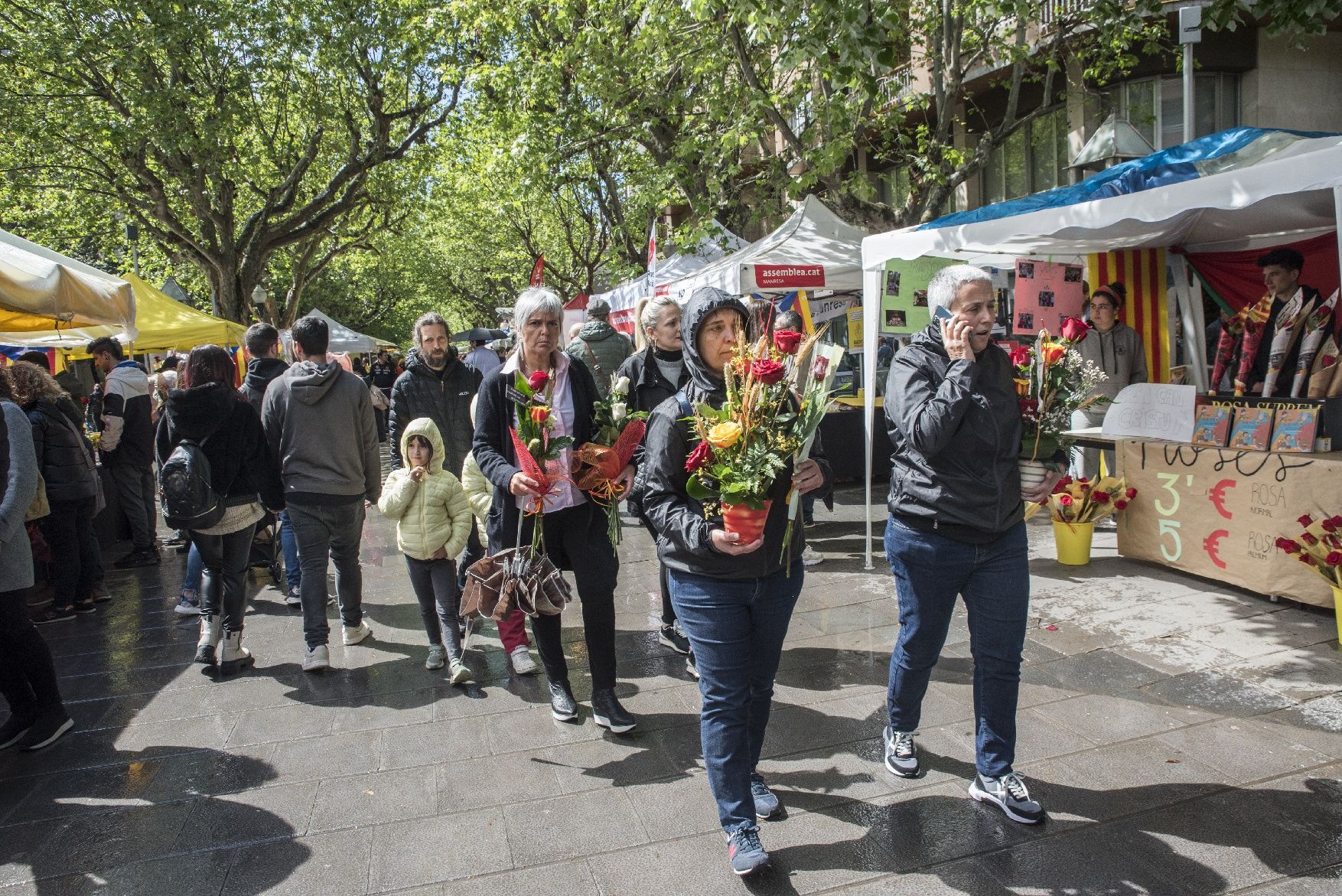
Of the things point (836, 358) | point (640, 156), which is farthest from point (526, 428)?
point (640, 156)

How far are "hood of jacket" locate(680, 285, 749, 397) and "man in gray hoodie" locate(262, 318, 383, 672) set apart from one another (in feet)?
8.35

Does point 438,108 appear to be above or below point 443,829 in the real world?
above

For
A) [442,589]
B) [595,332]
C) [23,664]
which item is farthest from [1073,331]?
[23,664]

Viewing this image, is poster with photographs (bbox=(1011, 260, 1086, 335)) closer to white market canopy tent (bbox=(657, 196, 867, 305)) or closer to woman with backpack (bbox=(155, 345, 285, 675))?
white market canopy tent (bbox=(657, 196, 867, 305))

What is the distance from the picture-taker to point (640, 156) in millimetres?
15148

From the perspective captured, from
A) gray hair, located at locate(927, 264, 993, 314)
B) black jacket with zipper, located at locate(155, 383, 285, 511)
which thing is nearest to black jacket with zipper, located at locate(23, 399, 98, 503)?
black jacket with zipper, located at locate(155, 383, 285, 511)

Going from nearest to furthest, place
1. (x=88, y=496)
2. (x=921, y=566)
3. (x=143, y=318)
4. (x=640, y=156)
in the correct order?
1. (x=921, y=566)
2. (x=88, y=496)
3. (x=143, y=318)
4. (x=640, y=156)

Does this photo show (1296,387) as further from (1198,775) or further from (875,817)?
(875,817)

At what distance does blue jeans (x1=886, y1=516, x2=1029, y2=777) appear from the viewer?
3117 millimetres

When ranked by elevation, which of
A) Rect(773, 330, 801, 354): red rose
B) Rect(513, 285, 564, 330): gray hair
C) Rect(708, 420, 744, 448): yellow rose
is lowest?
Rect(708, 420, 744, 448): yellow rose

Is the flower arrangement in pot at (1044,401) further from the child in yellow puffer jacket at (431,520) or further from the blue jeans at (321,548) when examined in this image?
the blue jeans at (321,548)

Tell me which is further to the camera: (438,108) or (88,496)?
(438,108)

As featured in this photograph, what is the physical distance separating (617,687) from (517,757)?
848 mm

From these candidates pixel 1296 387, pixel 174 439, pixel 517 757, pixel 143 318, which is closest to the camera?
pixel 517 757
